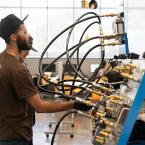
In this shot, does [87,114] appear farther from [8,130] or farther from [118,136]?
[8,130]

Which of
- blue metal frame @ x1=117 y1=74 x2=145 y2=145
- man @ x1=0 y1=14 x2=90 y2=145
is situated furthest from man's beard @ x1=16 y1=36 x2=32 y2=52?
blue metal frame @ x1=117 y1=74 x2=145 y2=145

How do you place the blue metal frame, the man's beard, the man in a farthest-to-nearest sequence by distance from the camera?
the man's beard < the man < the blue metal frame

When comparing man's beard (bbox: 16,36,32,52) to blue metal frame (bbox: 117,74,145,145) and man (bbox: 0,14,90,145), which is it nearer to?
man (bbox: 0,14,90,145)

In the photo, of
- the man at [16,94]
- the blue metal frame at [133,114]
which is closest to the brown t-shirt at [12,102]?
the man at [16,94]

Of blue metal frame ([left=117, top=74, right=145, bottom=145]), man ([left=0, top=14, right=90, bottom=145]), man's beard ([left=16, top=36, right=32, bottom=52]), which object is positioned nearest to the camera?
blue metal frame ([left=117, top=74, right=145, bottom=145])

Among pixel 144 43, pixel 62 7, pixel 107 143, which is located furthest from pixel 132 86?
pixel 62 7

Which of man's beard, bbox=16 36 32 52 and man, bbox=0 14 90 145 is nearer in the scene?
man, bbox=0 14 90 145

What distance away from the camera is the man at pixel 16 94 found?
7.55ft

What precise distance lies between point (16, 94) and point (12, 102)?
0.19ft

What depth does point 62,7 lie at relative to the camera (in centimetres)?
1123

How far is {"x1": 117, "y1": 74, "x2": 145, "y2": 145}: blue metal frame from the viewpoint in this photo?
132 cm

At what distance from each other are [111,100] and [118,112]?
10 cm

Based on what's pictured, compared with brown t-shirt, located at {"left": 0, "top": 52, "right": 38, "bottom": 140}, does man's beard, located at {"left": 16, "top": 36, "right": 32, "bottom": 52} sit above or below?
above

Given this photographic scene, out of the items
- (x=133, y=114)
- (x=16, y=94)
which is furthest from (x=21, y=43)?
(x=133, y=114)
